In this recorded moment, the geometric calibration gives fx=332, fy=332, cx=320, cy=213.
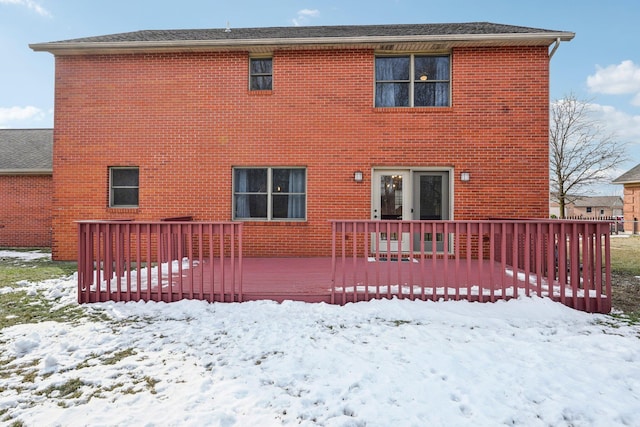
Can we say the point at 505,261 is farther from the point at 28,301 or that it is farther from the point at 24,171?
the point at 24,171

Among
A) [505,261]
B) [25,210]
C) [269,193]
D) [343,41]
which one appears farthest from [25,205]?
→ [505,261]

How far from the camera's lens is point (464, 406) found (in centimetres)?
229

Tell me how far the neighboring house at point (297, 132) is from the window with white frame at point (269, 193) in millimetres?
27

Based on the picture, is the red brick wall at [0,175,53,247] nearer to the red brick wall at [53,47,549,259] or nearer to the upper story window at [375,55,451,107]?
the red brick wall at [53,47,549,259]

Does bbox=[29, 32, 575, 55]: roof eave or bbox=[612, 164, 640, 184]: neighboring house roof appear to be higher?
bbox=[29, 32, 575, 55]: roof eave

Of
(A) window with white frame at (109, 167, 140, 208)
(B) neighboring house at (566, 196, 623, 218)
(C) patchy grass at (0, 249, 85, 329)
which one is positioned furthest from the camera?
(B) neighboring house at (566, 196, 623, 218)

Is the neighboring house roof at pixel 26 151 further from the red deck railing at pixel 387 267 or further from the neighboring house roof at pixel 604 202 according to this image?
the neighboring house roof at pixel 604 202

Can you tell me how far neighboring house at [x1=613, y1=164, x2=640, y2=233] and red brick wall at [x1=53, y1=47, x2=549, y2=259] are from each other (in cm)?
2405

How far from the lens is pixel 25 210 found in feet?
39.4

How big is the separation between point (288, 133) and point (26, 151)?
12485 mm

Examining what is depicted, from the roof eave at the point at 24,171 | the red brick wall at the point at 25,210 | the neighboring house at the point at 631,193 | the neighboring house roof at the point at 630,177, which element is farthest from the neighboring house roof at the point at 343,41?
the neighboring house at the point at 631,193

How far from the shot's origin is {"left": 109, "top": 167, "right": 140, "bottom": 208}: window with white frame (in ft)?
28.2

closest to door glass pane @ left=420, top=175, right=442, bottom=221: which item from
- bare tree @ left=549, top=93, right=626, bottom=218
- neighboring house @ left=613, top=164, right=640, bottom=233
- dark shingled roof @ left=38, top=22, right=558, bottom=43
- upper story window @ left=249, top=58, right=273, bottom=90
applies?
dark shingled roof @ left=38, top=22, right=558, bottom=43

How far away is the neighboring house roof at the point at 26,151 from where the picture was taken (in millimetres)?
11922
